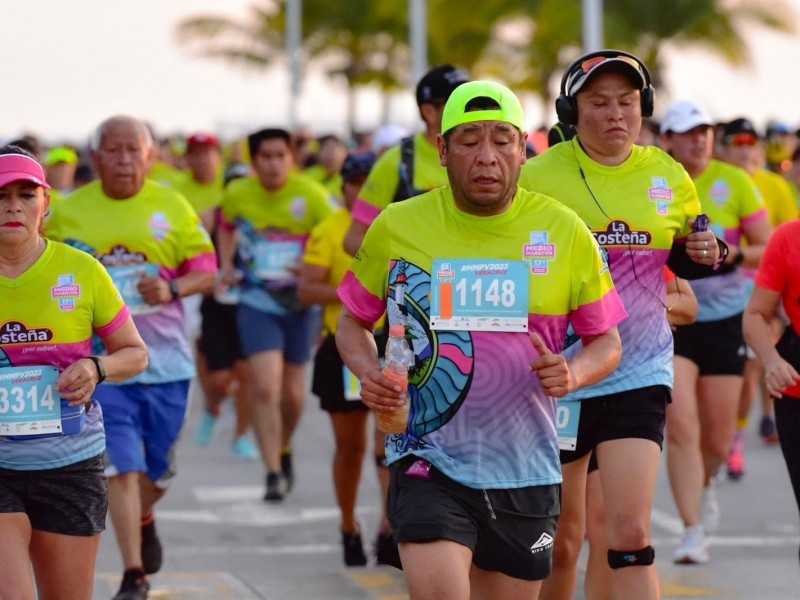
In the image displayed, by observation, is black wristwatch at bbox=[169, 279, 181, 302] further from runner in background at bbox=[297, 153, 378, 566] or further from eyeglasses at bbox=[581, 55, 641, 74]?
eyeglasses at bbox=[581, 55, 641, 74]

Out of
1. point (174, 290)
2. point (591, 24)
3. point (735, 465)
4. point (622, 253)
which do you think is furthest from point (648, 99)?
point (591, 24)

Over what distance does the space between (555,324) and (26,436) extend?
204 cm

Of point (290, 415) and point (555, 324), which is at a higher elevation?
point (555, 324)

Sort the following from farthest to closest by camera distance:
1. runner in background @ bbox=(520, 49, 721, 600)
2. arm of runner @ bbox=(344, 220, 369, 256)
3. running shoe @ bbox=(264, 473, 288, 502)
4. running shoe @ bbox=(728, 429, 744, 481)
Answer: running shoe @ bbox=(728, 429, 744, 481), running shoe @ bbox=(264, 473, 288, 502), arm of runner @ bbox=(344, 220, 369, 256), runner in background @ bbox=(520, 49, 721, 600)

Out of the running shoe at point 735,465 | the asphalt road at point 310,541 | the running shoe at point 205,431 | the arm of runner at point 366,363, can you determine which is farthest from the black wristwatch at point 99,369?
the running shoe at point 205,431

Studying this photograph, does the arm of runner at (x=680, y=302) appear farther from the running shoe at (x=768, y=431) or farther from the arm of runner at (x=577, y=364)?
the running shoe at (x=768, y=431)

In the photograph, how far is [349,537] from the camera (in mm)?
9664

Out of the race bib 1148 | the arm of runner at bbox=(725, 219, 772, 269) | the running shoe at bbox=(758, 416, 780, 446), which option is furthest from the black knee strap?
the running shoe at bbox=(758, 416, 780, 446)

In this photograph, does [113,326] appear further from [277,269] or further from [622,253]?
[277,269]

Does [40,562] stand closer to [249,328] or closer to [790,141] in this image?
[249,328]

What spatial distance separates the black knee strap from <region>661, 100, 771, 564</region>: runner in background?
278cm

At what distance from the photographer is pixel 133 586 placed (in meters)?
8.34

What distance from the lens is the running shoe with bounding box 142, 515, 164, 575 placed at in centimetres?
909

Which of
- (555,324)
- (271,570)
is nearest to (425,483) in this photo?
(555,324)
